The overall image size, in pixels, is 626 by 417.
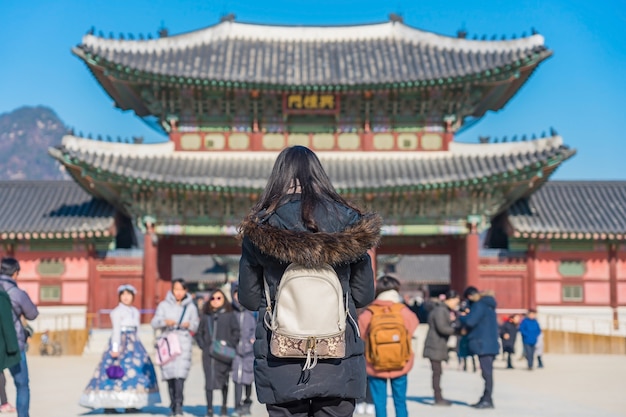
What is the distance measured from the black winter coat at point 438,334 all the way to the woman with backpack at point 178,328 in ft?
10.5

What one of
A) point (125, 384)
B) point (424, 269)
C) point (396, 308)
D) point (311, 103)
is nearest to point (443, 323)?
point (396, 308)

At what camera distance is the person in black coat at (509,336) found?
20.8 meters

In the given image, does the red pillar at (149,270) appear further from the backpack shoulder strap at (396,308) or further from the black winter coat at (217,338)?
the backpack shoulder strap at (396,308)

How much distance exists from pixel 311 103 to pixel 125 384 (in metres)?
16.7

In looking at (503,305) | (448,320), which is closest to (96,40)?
(503,305)

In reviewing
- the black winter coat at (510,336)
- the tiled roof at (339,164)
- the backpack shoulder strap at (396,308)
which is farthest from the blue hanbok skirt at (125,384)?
the tiled roof at (339,164)

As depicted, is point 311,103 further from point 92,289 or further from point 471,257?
point 92,289

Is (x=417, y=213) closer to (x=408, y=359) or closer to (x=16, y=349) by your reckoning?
(x=408, y=359)

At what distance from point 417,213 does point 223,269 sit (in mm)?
32959

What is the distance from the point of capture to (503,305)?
88.5ft

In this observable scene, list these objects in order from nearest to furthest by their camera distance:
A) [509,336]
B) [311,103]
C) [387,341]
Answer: [387,341] < [509,336] < [311,103]

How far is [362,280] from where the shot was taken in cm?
506

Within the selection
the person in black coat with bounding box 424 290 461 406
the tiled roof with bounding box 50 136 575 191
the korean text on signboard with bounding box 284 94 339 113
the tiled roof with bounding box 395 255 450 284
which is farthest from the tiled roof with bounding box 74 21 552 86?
the tiled roof with bounding box 395 255 450 284

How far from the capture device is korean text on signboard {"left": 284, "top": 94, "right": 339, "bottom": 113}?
27531 millimetres
